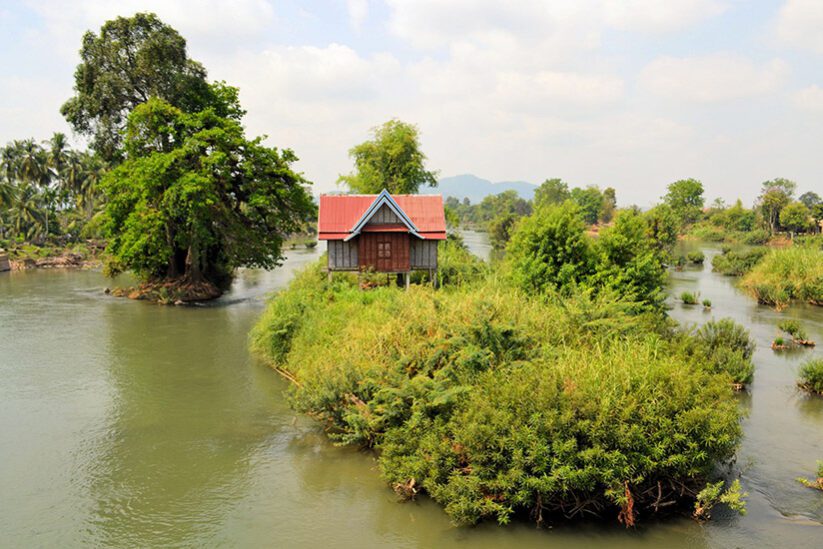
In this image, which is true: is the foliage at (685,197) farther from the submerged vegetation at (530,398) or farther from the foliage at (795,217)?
the submerged vegetation at (530,398)

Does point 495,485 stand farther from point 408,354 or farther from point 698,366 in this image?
point 698,366

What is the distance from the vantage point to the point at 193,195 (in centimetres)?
2712

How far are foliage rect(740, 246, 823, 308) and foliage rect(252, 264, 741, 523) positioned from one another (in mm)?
20415

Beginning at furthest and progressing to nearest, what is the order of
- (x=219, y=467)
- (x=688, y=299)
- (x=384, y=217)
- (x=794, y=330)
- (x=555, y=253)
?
(x=688, y=299) → (x=384, y=217) → (x=794, y=330) → (x=555, y=253) → (x=219, y=467)

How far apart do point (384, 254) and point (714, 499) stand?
620 inches

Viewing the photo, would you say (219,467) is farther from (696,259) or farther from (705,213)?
(705,213)

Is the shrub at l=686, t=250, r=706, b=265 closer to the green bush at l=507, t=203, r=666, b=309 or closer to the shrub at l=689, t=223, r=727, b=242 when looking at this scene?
the shrub at l=689, t=223, r=727, b=242

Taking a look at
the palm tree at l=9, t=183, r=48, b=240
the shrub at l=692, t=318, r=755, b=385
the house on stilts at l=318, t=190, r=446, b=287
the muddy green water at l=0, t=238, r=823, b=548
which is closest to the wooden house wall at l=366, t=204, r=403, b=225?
the house on stilts at l=318, t=190, r=446, b=287

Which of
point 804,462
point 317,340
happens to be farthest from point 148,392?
point 804,462

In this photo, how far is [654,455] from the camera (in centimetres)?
882

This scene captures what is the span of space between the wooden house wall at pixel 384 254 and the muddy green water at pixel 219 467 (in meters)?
6.24

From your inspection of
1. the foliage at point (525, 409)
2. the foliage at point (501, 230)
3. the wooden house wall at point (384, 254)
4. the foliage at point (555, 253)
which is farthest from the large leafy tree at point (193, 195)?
the foliage at point (501, 230)

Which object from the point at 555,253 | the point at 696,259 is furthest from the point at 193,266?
the point at 696,259

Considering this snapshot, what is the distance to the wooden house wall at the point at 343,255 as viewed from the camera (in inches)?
920
